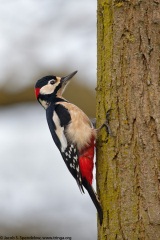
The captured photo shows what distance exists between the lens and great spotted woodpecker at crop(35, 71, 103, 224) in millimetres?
3918

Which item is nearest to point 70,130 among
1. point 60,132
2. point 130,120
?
point 60,132

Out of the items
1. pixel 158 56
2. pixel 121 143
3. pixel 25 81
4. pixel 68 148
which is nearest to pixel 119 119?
pixel 121 143

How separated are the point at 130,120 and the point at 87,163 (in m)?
0.74

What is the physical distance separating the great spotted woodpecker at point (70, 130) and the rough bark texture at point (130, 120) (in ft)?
1.12

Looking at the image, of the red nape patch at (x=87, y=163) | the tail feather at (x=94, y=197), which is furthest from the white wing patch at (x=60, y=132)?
the tail feather at (x=94, y=197)

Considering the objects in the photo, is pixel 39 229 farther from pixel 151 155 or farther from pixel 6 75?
pixel 151 155

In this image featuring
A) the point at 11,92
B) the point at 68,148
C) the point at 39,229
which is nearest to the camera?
the point at 68,148

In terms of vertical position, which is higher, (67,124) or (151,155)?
(151,155)

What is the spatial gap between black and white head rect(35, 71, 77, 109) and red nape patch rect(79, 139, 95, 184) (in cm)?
71

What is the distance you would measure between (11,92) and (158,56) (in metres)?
2.31

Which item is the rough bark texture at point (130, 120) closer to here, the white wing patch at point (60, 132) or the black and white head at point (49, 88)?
the white wing patch at point (60, 132)

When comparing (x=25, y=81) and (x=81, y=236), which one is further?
(x=81, y=236)

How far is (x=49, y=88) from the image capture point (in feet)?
15.0

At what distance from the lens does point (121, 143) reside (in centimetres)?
333
